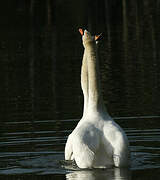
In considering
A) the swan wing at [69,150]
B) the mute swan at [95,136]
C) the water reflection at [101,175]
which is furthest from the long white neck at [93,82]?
the water reflection at [101,175]

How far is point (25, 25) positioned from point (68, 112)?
29040 mm

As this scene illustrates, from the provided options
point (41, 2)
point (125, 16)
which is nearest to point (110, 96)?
point (125, 16)

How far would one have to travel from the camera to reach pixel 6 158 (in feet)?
41.7

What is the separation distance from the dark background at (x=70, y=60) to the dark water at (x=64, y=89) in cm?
3

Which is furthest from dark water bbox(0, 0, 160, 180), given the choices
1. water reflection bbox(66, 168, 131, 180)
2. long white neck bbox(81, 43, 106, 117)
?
long white neck bbox(81, 43, 106, 117)

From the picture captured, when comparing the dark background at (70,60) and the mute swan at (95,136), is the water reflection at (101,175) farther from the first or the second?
the dark background at (70,60)

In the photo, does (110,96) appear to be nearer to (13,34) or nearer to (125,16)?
(13,34)

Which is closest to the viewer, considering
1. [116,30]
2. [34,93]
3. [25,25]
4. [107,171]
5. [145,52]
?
[107,171]

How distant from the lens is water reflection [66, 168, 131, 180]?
429 inches

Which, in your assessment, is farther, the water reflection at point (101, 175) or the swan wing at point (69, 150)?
the swan wing at point (69, 150)

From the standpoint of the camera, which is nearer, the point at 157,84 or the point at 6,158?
the point at 6,158

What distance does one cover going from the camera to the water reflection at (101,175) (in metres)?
10.9

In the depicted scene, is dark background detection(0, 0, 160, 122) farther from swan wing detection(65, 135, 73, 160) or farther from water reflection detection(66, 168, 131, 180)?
water reflection detection(66, 168, 131, 180)

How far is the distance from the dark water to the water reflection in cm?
2
